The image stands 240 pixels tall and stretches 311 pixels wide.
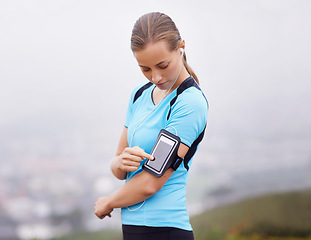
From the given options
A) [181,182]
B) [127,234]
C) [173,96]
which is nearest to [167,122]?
[173,96]

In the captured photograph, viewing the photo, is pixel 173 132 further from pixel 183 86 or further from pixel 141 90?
pixel 141 90

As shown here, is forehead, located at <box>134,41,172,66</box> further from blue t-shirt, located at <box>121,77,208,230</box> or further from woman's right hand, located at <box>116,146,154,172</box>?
woman's right hand, located at <box>116,146,154,172</box>

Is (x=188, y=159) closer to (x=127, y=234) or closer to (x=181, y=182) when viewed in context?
(x=181, y=182)

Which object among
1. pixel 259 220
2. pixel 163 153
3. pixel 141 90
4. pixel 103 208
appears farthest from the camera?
pixel 259 220

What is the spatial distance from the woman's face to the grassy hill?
2.50 metres

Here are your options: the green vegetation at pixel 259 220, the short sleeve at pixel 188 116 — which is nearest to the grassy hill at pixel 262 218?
the green vegetation at pixel 259 220

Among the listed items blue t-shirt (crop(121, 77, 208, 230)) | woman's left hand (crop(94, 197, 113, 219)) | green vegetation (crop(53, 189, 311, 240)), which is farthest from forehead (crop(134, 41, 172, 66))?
green vegetation (crop(53, 189, 311, 240))

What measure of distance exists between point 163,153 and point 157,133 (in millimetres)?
87

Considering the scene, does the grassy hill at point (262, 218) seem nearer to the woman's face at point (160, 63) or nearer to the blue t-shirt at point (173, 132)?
the blue t-shirt at point (173, 132)

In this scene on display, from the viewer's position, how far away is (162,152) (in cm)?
108

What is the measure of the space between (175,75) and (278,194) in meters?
2.77

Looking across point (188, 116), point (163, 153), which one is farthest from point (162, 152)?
point (188, 116)

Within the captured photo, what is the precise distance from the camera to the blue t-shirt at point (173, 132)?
112cm

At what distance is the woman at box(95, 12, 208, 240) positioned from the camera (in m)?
1.11
